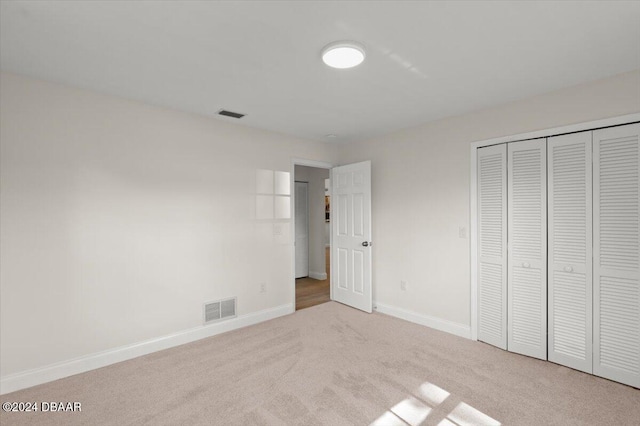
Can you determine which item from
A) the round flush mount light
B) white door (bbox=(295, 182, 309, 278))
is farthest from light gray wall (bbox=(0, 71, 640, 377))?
white door (bbox=(295, 182, 309, 278))

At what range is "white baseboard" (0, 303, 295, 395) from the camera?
233 cm

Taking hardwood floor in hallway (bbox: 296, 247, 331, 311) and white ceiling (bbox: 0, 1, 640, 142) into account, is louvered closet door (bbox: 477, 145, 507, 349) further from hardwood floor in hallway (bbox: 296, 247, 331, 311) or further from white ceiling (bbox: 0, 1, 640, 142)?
hardwood floor in hallway (bbox: 296, 247, 331, 311)

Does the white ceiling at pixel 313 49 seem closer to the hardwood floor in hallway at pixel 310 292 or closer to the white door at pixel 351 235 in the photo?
the white door at pixel 351 235

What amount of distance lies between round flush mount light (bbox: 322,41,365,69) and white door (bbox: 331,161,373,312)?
2091 mm

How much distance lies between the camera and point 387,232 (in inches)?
162

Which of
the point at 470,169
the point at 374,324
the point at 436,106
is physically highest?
the point at 436,106

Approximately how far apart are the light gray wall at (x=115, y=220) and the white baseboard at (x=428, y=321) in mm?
1616

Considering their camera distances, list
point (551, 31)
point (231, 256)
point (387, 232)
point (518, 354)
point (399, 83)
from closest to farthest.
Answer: point (551, 31) < point (399, 83) < point (518, 354) < point (231, 256) < point (387, 232)

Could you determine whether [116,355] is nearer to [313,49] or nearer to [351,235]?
[351,235]

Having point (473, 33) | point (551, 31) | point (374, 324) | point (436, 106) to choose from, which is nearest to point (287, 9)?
point (473, 33)

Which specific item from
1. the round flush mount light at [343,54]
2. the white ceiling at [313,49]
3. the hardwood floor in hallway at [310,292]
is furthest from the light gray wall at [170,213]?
the round flush mount light at [343,54]

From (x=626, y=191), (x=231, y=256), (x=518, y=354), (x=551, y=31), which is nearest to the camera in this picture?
(x=551, y=31)

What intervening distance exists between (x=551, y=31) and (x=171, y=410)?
11.5 feet

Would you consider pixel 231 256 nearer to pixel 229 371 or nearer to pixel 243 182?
pixel 243 182
